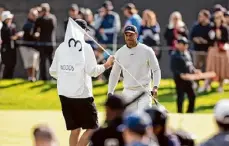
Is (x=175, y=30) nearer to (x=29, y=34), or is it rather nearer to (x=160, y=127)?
(x=29, y=34)

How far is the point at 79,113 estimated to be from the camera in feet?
49.1

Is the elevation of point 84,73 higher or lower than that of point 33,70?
higher

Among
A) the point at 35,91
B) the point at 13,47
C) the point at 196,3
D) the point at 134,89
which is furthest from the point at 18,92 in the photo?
the point at 134,89

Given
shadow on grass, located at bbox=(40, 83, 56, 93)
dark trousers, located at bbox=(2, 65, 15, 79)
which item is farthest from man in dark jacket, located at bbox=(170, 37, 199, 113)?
dark trousers, located at bbox=(2, 65, 15, 79)

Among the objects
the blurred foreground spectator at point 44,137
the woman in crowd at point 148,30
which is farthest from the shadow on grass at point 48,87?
the blurred foreground spectator at point 44,137

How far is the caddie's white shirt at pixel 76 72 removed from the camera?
1474cm

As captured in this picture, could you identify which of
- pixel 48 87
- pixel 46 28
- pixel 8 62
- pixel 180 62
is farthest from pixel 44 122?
pixel 8 62

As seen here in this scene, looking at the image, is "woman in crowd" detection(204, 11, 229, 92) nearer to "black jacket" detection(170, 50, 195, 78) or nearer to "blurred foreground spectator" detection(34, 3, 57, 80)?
"black jacket" detection(170, 50, 195, 78)

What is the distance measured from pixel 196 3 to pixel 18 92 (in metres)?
6.17

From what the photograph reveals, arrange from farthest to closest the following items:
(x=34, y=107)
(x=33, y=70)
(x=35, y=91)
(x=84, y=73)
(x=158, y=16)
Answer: (x=158, y=16)
(x=33, y=70)
(x=35, y=91)
(x=34, y=107)
(x=84, y=73)

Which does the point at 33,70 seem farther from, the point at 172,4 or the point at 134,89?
the point at 134,89

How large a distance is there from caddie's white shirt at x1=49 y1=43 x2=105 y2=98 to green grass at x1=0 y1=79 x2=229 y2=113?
27.7 ft

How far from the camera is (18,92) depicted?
2539cm

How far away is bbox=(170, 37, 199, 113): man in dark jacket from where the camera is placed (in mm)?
22047
